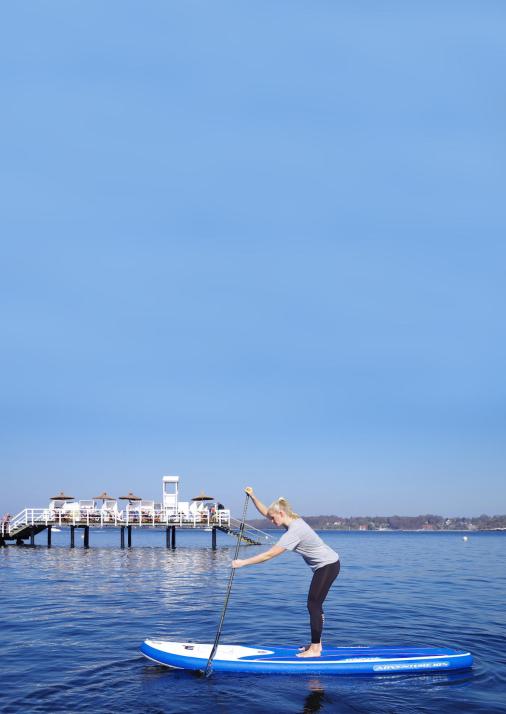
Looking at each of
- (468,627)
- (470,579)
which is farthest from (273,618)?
(470,579)

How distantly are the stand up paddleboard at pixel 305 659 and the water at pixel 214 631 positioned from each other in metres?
0.18

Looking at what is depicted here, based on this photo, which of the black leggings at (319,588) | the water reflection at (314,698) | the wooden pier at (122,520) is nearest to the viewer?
the water reflection at (314,698)

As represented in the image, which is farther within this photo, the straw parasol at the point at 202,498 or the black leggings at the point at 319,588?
the straw parasol at the point at 202,498

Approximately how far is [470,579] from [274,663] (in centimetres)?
2331

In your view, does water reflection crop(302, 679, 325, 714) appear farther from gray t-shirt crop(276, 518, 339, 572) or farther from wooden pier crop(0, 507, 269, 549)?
wooden pier crop(0, 507, 269, 549)

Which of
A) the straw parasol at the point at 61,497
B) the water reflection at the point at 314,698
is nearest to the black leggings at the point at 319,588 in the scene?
the water reflection at the point at 314,698

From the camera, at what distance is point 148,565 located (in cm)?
3347

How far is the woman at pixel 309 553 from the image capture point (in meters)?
10.3

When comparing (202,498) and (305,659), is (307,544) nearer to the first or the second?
(305,659)

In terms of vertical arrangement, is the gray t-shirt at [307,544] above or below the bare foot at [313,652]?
above

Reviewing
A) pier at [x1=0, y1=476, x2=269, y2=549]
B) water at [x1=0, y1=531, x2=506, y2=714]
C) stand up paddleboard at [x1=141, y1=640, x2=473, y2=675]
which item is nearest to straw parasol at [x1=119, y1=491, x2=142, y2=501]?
pier at [x1=0, y1=476, x2=269, y2=549]

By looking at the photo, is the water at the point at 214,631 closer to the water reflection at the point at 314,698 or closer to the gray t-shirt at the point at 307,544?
the water reflection at the point at 314,698

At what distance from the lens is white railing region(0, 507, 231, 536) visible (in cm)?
4566

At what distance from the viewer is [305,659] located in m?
10.8
